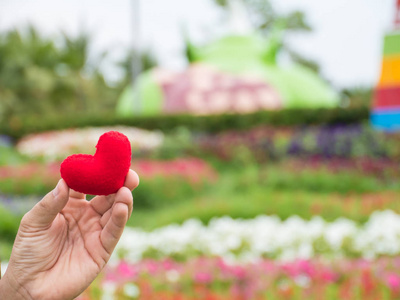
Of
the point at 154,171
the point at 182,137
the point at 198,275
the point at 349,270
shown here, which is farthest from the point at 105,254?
the point at 182,137

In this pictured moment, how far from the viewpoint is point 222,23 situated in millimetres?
30453

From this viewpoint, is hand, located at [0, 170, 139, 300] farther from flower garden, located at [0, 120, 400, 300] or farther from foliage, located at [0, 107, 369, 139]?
foliage, located at [0, 107, 369, 139]

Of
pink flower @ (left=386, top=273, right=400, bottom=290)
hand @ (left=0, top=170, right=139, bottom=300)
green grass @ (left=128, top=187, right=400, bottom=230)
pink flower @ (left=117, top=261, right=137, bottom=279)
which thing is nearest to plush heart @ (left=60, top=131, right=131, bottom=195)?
hand @ (left=0, top=170, right=139, bottom=300)

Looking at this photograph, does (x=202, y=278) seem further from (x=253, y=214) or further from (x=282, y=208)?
(x=282, y=208)

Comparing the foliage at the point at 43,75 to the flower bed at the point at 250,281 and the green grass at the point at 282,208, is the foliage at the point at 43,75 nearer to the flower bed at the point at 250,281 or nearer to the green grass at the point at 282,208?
the green grass at the point at 282,208

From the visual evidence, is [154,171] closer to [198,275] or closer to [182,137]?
[182,137]

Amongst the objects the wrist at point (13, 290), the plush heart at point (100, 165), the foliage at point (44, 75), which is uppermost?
the plush heart at point (100, 165)

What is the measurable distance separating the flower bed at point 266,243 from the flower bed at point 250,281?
655 millimetres

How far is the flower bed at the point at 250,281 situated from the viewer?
3043 mm

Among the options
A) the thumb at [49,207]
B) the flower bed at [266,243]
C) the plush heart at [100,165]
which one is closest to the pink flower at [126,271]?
the flower bed at [266,243]

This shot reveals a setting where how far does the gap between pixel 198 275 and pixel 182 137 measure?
8325 millimetres

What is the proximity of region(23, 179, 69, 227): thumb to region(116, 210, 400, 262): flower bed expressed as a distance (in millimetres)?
3215

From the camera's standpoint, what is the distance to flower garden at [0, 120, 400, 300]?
3.33 metres

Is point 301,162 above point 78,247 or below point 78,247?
below
